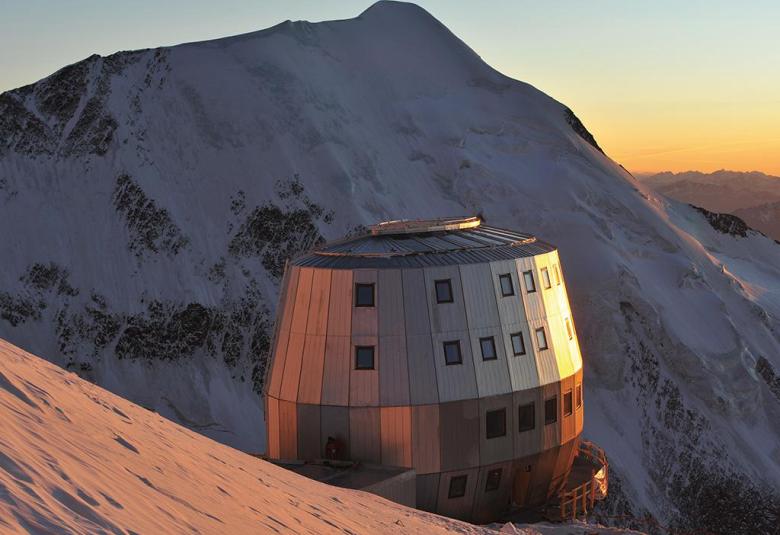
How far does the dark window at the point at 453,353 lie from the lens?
28.9m

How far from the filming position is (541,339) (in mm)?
30672

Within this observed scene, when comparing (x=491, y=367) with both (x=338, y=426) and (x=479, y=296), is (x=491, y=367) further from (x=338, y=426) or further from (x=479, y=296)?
(x=338, y=426)

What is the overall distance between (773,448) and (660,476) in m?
9.87

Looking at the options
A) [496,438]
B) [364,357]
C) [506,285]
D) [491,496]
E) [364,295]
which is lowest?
[491,496]

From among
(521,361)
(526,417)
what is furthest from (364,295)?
(526,417)

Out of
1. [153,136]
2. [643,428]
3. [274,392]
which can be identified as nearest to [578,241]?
[643,428]

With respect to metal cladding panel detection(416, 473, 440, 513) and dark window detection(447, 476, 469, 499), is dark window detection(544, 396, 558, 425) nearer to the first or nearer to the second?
dark window detection(447, 476, 469, 499)

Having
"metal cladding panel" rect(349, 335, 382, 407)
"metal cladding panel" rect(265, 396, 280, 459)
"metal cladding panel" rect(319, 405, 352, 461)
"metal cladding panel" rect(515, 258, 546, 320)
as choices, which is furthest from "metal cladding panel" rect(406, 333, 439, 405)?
"metal cladding panel" rect(265, 396, 280, 459)

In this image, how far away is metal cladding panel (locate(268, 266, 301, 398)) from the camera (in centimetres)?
3069

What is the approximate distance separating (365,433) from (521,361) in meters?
4.98

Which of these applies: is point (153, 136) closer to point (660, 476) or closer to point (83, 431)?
point (660, 476)

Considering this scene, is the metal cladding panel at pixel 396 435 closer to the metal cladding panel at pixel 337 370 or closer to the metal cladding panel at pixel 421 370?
the metal cladding panel at pixel 421 370

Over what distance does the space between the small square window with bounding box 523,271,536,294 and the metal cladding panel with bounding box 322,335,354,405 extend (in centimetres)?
562

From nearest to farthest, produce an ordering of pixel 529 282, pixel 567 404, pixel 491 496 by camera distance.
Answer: pixel 491 496
pixel 529 282
pixel 567 404
